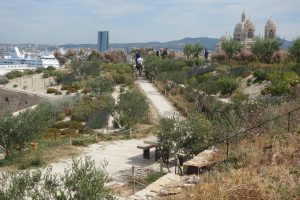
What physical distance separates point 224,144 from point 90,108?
18224mm

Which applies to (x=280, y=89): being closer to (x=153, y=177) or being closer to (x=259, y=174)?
(x=153, y=177)

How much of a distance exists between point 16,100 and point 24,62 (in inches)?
3498

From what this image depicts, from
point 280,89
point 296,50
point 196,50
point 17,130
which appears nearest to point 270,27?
point 196,50

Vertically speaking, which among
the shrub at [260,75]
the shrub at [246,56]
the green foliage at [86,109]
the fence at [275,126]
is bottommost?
the green foliage at [86,109]

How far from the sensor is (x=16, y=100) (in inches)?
1827

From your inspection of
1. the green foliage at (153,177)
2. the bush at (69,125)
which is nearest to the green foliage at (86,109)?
the bush at (69,125)

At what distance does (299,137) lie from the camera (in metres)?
12.4

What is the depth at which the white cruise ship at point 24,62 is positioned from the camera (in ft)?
375

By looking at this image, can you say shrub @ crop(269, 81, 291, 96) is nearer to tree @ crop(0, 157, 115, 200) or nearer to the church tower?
tree @ crop(0, 157, 115, 200)

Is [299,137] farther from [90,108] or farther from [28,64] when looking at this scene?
[28,64]

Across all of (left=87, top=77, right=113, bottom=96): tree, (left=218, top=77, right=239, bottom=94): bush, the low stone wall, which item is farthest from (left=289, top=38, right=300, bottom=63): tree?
the low stone wall

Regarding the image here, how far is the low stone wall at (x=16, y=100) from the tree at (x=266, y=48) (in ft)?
77.1

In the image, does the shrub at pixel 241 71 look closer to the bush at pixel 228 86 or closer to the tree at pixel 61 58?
the bush at pixel 228 86

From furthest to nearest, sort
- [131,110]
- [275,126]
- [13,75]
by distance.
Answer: [13,75]
[131,110]
[275,126]
